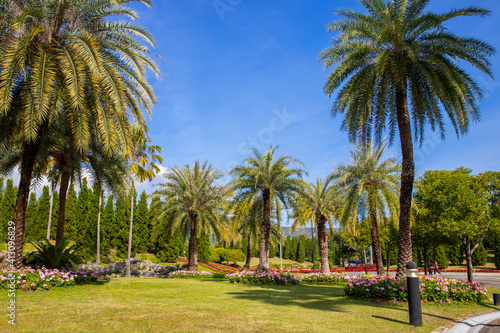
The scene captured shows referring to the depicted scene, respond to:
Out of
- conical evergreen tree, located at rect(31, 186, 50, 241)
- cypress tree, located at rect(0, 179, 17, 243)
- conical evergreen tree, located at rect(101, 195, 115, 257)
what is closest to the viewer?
cypress tree, located at rect(0, 179, 17, 243)

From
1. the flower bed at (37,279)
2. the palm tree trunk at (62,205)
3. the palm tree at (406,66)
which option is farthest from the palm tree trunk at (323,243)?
the flower bed at (37,279)

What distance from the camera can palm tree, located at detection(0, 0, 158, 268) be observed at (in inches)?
375

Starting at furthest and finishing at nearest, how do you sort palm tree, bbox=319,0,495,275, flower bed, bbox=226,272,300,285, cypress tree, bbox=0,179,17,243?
cypress tree, bbox=0,179,17,243, flower bed, bbox=226,272,300,285, palm tree, bbox=319,0,495,275

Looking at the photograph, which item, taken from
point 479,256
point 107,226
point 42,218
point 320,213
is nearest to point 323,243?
point 320,213

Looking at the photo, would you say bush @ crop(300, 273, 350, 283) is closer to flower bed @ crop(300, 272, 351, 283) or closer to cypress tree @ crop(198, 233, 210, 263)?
flower bed @ crop(300, 272, 351, 283)

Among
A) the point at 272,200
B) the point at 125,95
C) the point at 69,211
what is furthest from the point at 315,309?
the point at 69,211

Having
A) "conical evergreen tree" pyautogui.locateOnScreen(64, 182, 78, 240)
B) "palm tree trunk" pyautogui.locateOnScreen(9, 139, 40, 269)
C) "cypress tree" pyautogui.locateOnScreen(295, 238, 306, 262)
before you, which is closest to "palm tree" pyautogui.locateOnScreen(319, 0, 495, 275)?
"palm tree trunk" pyautogui.locateOnScreen(9, 139, 40, 269)

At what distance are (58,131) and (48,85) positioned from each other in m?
4.52

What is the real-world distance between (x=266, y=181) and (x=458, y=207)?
1155cm

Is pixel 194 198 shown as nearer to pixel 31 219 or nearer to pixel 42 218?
pixel 31 219

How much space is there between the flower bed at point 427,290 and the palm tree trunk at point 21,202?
11329 millimetres

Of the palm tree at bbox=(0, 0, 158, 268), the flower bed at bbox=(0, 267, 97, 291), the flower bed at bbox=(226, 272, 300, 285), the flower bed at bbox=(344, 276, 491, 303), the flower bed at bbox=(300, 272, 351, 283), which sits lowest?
the flower bed at bbox=(300, 272, 351, 283)

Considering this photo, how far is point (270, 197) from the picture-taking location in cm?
2141

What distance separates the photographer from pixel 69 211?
44.8 m
